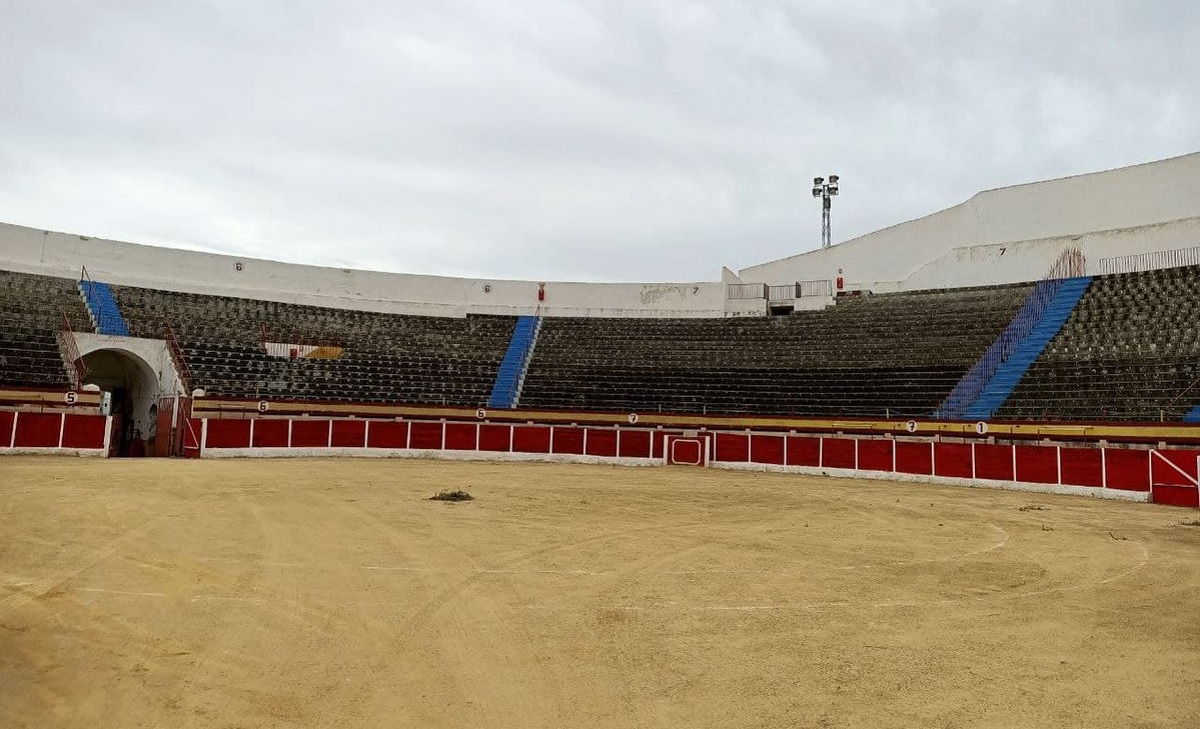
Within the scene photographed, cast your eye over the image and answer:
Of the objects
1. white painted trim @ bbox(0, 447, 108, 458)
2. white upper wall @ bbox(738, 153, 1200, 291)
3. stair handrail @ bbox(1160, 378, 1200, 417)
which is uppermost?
white upper wall @ bbox(738, 153, 1200, 291)

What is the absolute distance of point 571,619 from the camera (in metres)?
5.60

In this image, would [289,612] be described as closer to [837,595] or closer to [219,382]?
[837,595]

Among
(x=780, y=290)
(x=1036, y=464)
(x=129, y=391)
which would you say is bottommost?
(x=1036, y=464)

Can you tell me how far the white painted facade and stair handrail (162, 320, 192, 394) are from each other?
5486 millimetres

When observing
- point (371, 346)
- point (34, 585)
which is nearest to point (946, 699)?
point (34, 585)

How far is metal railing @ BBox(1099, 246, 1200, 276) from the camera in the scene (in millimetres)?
24203

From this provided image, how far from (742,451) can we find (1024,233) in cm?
1421

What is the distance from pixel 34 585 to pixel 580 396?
2071 cm

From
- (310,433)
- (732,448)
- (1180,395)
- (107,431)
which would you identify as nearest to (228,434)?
(310,433)

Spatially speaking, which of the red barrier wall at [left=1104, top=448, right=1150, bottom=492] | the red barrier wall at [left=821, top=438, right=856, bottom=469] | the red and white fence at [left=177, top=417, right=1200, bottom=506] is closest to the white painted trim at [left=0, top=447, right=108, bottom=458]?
the red and white fence at [left=177, top=417, right=1200, bottom=506]

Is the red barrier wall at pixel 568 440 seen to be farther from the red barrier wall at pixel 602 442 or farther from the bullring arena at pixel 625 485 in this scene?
the red barrier wall at pixel 602 442

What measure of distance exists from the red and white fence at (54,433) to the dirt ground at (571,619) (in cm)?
966

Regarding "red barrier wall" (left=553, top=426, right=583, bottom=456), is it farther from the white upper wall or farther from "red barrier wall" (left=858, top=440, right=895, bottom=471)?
the white upper wall

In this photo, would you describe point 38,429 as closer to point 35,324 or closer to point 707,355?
point 35,324
